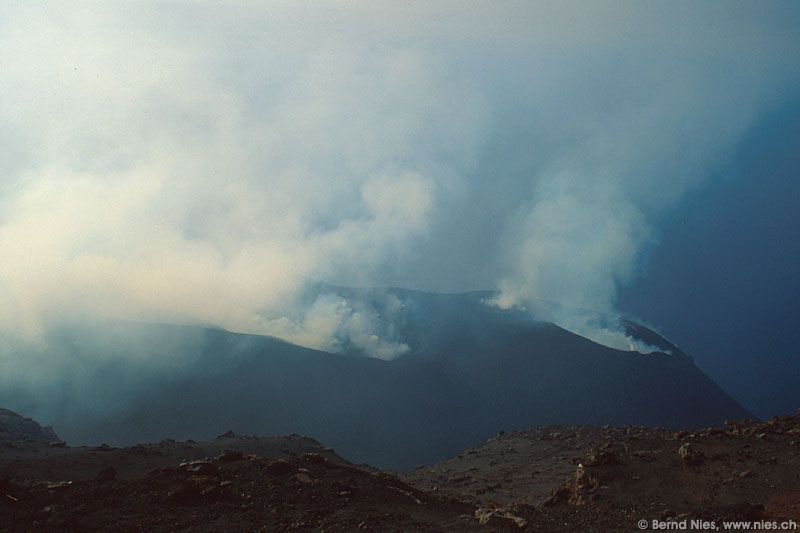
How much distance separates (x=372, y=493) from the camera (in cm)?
1368

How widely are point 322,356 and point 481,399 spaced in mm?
21652

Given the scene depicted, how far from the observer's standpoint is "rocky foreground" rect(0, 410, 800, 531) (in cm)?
1153

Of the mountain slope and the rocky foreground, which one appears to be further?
the mountain slope

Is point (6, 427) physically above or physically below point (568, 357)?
below

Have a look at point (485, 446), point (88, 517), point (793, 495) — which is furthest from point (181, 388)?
point (793, 495)

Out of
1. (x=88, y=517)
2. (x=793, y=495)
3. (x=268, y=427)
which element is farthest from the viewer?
(x=268, y=427)

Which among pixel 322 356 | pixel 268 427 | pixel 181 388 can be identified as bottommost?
pixel 268 427

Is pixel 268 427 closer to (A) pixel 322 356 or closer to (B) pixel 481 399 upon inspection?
(A) pixel 322 356

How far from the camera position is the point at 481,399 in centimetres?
7188

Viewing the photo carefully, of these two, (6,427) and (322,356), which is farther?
(322,356)

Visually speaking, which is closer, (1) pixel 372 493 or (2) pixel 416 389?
(1) pixel 372 493

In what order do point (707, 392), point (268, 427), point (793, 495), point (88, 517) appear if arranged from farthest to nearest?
point (707, 392) → point (268, 427) → point (793, 495) → point (88, 517)

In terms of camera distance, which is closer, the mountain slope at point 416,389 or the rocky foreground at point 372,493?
the rocky foreground at point 372,493

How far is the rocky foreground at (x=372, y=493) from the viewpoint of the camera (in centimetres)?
1153
